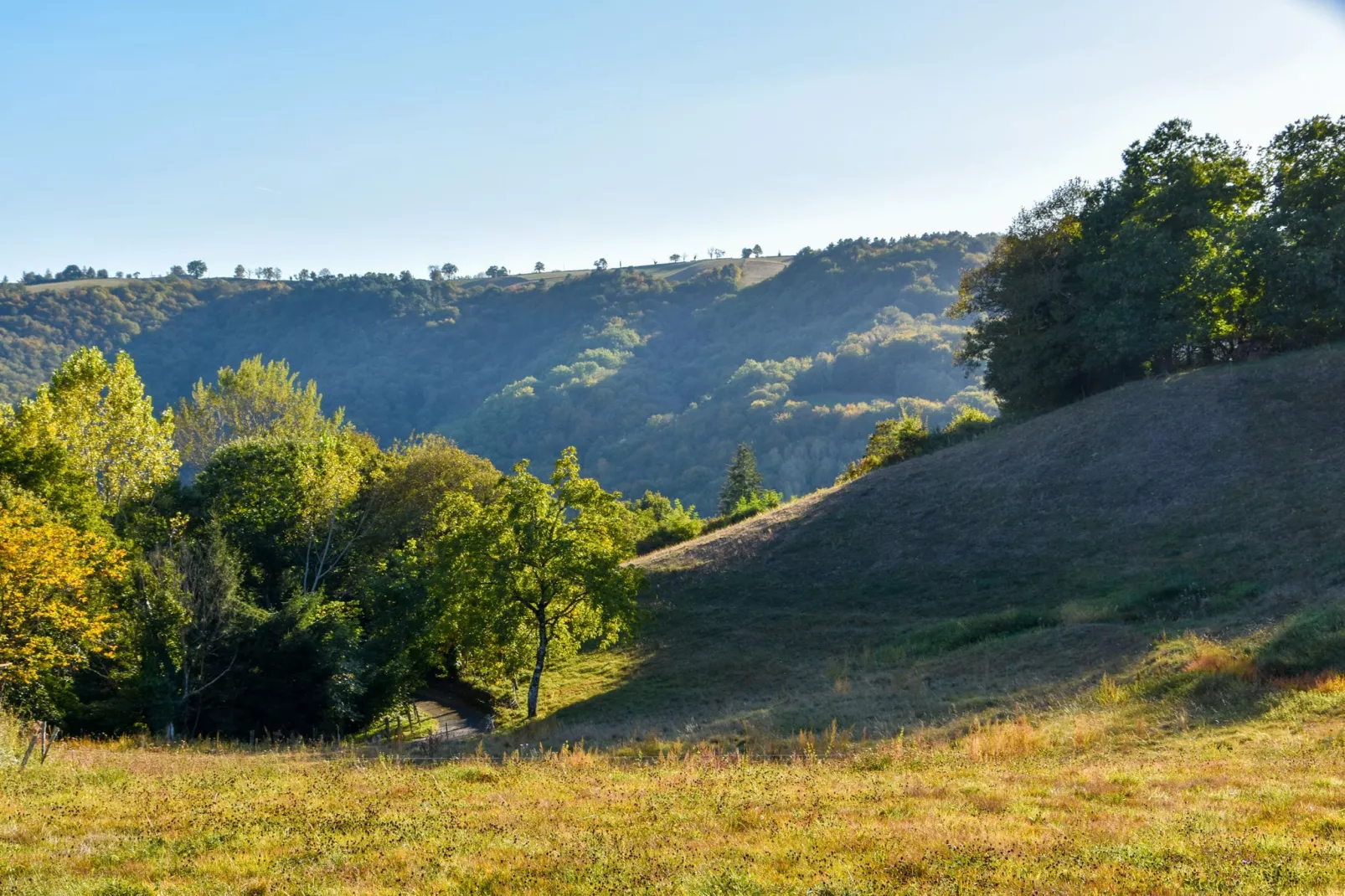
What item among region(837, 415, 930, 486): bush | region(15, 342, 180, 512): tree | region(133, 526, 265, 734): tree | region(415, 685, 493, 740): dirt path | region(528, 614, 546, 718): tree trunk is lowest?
region(415, 685, 493, 740): dirt path

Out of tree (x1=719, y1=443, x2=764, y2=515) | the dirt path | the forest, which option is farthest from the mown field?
tree (x1=719, y1=443, x2=764, y2=515)

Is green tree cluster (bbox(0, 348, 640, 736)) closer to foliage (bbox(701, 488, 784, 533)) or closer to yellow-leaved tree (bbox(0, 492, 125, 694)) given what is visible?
yellow-leaved tree (bbox(0, 492, 125, 694))

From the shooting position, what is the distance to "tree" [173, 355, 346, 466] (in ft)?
243

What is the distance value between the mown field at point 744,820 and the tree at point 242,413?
63.9m

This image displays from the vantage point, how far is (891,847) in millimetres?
9289

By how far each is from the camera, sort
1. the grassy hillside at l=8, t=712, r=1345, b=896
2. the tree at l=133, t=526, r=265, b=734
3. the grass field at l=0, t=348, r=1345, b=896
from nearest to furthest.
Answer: the grassy hillside at l=8, t=712, r=1345, b=896, the grass field at l=0, t=348, r=1345, b=896, the tree at l=133, t=526, r=265, b=734

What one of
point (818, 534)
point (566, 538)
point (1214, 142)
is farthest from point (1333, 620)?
point (1214, 142)

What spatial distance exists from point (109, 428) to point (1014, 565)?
44222mm

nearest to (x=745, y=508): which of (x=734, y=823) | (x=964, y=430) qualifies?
(x=964, y=430)

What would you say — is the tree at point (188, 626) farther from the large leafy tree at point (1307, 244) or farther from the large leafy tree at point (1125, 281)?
the large leafy tree at point (1307, 244)

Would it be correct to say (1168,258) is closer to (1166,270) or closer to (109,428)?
(1166,270)

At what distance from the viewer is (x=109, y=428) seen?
45.5 meters

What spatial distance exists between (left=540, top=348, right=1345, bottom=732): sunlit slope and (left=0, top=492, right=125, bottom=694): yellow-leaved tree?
15170mm

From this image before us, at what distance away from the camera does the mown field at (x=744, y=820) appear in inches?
335
